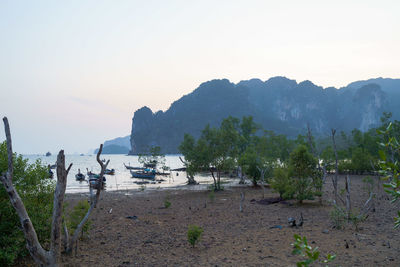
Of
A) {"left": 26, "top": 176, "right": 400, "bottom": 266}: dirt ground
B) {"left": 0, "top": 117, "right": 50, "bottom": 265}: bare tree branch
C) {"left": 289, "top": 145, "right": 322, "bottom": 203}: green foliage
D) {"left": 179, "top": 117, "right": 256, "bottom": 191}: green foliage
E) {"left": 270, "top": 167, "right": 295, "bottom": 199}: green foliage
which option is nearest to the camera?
{"left": 0, "top": 117, "right": 50, "bottom": 265}: bare tree branch

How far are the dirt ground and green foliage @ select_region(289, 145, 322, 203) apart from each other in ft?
4.13

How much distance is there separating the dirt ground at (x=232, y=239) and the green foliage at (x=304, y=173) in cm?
126

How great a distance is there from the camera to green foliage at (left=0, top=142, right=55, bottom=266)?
8.06 m

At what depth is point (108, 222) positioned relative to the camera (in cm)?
1603

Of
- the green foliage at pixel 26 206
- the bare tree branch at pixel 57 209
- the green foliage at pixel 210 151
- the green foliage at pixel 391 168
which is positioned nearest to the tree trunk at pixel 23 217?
the bare tree branch at pixel 57 209

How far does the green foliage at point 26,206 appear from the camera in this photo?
806 cm

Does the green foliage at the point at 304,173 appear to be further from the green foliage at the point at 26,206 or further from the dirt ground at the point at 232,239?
the green foliage at the point at 26,206

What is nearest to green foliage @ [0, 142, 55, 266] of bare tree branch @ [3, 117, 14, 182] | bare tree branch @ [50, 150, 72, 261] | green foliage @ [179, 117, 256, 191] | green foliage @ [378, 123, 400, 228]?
bare tree branch @ [50, 150, 72, 261]

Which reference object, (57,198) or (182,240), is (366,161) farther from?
(57,198)

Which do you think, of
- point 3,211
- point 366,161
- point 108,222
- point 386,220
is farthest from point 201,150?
point 366,161

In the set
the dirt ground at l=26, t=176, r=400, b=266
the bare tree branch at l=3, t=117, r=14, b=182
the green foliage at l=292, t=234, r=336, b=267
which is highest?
the bare tree branch at l=3, t=117, r=14, b=182

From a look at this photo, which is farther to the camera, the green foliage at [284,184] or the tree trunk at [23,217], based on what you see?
the green foliage at [284,184]

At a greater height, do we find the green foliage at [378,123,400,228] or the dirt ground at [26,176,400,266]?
the green foliage at [378,123,400,228]

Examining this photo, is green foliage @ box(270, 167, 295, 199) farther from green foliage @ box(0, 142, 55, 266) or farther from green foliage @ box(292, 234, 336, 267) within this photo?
green foliage @ box(292, 234, 336, 267)
